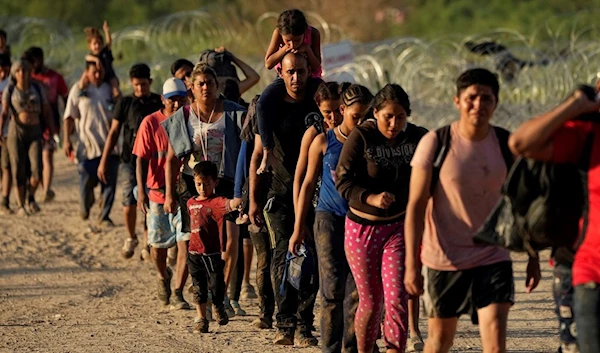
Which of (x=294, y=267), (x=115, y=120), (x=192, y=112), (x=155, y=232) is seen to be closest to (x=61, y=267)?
(x=115, y=120)

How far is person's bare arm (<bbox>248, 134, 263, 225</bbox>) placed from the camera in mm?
9641

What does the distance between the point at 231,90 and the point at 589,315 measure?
5.72 m

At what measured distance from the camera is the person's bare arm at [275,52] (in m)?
10.0

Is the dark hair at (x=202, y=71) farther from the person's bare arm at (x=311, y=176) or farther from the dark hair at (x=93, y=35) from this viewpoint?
the dark hair at (x=93, y=35)

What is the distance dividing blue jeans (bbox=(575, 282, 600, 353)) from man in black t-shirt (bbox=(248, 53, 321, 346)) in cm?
313

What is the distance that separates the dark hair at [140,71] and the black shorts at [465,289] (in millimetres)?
5992

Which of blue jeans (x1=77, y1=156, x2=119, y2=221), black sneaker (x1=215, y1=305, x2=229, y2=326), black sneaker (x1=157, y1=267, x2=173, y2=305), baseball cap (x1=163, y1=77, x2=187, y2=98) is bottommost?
black sneaker (x1=215, y1=305, x2=229, y2=326)

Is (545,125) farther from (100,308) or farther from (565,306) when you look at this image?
(100,308)

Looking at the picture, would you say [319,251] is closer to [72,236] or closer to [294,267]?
[294,267]

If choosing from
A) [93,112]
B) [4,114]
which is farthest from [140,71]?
[4,114]

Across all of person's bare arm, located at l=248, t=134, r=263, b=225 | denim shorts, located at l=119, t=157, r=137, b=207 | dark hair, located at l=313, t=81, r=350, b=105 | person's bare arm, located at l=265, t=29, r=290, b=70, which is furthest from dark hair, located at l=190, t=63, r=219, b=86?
denim shorts, located at l=119, t=157, r=137, b=207

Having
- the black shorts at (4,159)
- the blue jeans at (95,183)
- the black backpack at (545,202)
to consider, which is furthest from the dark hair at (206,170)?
the black shorts at (4,159)

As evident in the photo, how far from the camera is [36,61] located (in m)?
17.6

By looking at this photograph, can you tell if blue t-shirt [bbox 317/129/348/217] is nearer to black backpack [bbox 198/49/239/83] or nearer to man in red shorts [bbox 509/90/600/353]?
man in red shorts [bbox 509/90/600/353]
